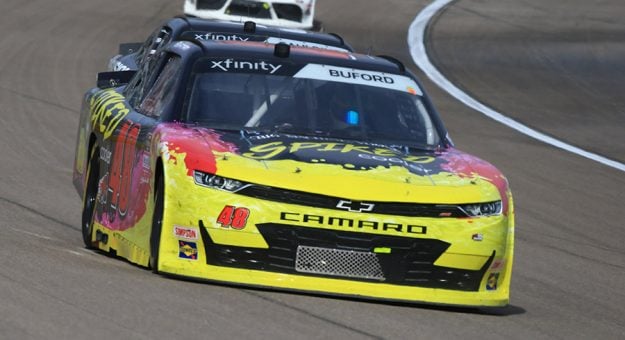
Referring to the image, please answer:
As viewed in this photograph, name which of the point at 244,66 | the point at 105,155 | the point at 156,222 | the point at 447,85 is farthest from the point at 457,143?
the point at 156,222

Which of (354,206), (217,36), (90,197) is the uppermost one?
(354,206)

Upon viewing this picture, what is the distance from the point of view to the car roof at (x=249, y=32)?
13234mm

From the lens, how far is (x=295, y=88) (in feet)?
31.6

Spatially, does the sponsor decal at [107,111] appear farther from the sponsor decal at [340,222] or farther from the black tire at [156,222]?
the sponsor decal at [340,222]

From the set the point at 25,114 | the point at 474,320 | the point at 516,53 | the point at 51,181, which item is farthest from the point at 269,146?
the point at 516,53

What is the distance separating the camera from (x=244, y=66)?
31.9ft

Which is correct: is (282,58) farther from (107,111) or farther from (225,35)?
(225,35)

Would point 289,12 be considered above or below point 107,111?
below

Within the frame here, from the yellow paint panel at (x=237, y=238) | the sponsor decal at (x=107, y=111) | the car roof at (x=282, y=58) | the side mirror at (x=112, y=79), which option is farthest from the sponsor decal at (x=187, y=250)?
the side mirror at (x=112, y=79)

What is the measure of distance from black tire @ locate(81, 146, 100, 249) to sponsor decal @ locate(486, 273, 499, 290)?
2.84 m

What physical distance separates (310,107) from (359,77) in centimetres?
47

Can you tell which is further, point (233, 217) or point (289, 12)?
point (289, 12)

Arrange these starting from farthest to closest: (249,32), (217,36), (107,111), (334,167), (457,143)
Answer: (457,143) → (217,36) → (249,32) → (107,111) → (334,167)

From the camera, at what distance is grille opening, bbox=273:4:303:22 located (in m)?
28.6
